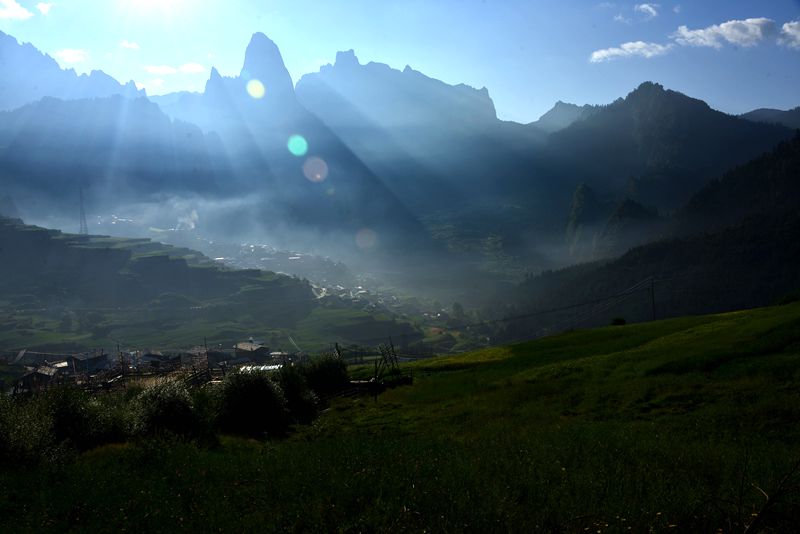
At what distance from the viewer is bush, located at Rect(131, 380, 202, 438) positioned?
34219 mm

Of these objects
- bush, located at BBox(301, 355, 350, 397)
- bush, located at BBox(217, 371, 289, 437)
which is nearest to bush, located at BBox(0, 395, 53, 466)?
bush, located at BBox(217, 371, 289, 437)

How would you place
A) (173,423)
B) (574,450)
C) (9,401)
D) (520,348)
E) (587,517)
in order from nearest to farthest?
(587,517)
(574,450)
(9,401)
(173,423)
(520,348)

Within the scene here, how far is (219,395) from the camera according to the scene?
42.6 m

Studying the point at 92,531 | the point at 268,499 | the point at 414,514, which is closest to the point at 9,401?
the point at 92,531

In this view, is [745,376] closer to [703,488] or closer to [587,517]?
[703,488]

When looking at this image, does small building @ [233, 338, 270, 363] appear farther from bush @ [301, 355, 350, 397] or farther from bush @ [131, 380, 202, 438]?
bush @ [131, 380, 202, 438]

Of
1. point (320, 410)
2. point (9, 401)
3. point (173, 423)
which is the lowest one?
point (320, 410)

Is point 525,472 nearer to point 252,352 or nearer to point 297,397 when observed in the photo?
point 297,397

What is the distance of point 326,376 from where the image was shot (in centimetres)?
6462

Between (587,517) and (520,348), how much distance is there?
6151 cm

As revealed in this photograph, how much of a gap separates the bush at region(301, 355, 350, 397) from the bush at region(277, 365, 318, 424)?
1040 centimetres

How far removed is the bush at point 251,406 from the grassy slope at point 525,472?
23.3ft

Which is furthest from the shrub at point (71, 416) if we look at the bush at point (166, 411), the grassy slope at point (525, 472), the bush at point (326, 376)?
the bush at point (326, 376)

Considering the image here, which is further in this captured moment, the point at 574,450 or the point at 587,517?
the point at 574,450
